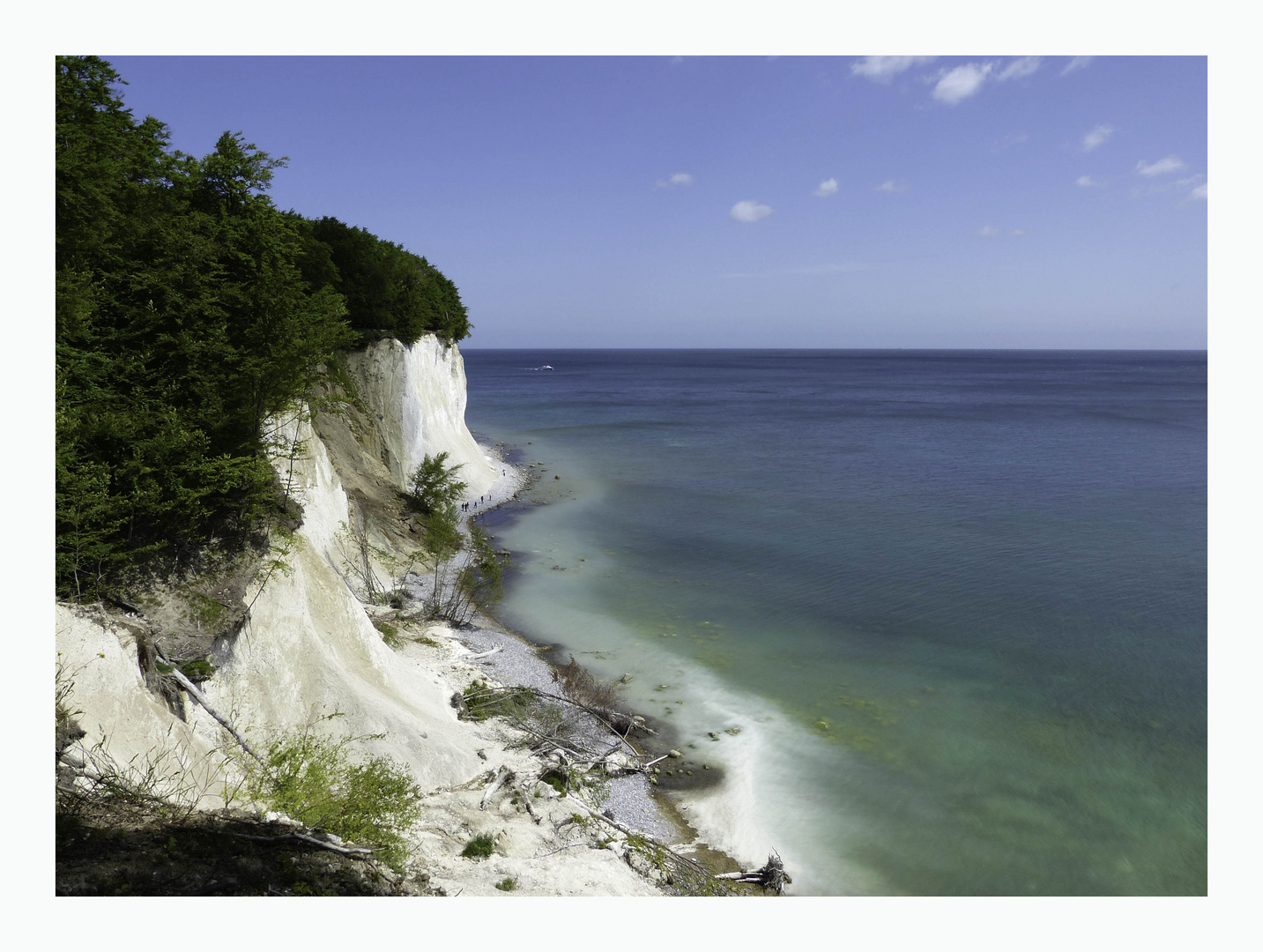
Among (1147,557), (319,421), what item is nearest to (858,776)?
(319,421)

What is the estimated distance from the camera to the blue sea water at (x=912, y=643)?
15.2 meters

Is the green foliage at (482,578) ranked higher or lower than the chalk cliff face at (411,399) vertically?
lower

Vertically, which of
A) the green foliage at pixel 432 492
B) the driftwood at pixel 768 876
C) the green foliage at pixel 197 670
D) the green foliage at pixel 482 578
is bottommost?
the driftwood at pixel 768 876

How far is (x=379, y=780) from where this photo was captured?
11.8 meters

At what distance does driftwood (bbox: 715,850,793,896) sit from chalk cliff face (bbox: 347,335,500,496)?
24100 millimetres

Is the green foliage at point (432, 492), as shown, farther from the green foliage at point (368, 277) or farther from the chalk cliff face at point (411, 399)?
the green foliage at point (368, 277)

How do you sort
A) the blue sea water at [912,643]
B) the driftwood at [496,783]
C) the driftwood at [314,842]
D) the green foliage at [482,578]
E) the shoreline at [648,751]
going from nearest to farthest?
the driftwood at [314,842]
the driftwood at [496,783]
the shoreline at [648,751]
the blue sea water at [912,643]
the green foliage at [482,578]

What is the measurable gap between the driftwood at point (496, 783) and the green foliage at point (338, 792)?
135 centimetres

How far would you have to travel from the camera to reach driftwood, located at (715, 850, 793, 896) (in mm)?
13531

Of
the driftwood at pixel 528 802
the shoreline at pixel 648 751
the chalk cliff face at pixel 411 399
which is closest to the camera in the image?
the driftwood at pixel 528 802

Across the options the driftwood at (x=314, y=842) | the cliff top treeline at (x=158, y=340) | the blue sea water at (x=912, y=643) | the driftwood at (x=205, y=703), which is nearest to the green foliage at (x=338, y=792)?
the driftwood at (x=205, y=703)

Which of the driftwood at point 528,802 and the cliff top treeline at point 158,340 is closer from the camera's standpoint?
the cliff top treeline at point 158,340

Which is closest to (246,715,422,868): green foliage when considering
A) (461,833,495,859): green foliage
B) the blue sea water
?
(461,833,495,859): green foliage

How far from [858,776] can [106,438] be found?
58.3ft
